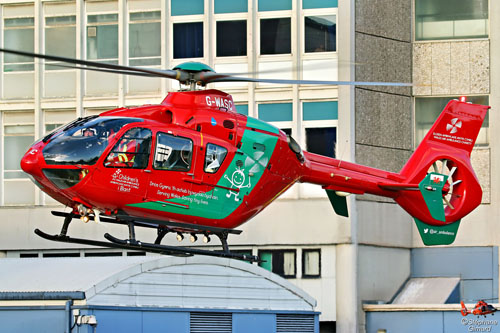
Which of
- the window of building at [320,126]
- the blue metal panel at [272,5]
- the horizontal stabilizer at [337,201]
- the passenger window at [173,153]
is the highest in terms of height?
the blue metal panel at [272,5]

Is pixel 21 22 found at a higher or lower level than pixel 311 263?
higher

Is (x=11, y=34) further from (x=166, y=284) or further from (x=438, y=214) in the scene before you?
(x=438, y=214)

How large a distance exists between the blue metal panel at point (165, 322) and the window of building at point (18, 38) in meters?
13.3

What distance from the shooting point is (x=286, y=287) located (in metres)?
32.7

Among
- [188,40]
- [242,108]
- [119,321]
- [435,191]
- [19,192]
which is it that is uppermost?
[188,40]

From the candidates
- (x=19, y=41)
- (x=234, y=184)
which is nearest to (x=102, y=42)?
(x=19, y=41)

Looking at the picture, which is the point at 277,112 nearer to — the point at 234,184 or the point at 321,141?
the point at 321,141

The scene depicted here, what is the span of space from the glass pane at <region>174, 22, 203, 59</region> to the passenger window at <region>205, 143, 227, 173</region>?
15.9 m

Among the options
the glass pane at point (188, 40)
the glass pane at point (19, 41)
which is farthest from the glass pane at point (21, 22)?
the glass pane at point (188, 40)

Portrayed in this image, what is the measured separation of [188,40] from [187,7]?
109 cm

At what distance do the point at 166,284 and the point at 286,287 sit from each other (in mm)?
4021

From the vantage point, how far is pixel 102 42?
39.5 metres

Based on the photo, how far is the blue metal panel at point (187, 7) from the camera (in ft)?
127

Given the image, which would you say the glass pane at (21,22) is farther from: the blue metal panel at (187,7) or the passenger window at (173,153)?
the passenger window at (173,153)
